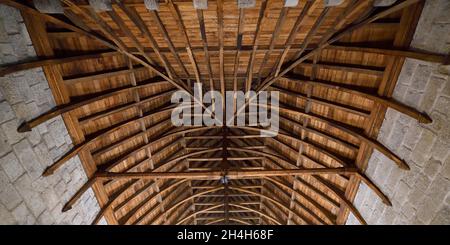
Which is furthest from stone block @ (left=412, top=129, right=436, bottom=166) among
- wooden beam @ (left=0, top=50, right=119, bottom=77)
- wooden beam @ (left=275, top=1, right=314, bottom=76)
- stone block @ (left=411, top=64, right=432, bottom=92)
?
wooden beam @ (left=0, top=50, right=119, bottom=77)

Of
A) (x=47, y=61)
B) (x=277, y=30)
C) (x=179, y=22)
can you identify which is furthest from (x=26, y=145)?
(x=277, y=30)

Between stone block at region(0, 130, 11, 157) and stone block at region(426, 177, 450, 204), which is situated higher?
stone block at region(0, 130, 11, 157)

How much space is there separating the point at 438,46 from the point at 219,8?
449cm

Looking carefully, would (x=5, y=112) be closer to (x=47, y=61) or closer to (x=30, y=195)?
(x=47, y=61)

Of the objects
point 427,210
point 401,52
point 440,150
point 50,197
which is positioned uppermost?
point 401,52

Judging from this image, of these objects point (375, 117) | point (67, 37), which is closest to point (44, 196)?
point (67, 37)

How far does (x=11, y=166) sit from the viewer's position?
244 inches

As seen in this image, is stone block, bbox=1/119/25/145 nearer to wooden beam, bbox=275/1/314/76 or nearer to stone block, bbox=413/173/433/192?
wooden beam, bbox=275/1/314/76

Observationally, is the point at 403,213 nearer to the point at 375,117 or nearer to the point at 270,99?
the point at 375,117

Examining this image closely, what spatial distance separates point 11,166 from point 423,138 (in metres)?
9.53

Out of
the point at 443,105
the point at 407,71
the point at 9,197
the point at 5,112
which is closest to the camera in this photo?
the point at 443,105

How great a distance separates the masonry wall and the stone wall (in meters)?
8.75

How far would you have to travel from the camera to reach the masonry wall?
19.3 feet
